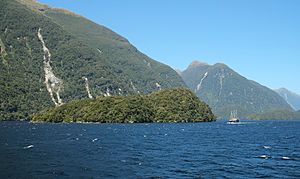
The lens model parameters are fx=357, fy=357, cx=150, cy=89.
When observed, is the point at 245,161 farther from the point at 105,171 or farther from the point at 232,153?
the point at 105,171

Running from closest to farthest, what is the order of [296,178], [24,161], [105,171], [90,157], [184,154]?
1. [296,178]
2. [105,171]
3. [24,161]
4. [90,157]
5. [184,154]

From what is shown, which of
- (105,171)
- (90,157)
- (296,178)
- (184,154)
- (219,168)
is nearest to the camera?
(296,178)

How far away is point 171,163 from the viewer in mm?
86750

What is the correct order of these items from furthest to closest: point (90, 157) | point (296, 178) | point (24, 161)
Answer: point (90, 157) < point (24, 161) < point (296, 178)

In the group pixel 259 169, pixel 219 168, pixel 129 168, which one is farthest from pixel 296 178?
→ pixel 129 168

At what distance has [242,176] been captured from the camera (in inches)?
2778

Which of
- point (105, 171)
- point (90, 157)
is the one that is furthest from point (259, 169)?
point (90, 157)

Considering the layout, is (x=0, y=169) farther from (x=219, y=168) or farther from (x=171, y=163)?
(x=219, y=168)

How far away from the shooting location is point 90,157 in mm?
95750

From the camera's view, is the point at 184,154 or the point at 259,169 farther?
the point at 184,154

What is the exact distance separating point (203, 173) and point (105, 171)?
66.9 feet

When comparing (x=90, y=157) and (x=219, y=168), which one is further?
(x=90, y=157)

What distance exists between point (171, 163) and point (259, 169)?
20540 millimetres

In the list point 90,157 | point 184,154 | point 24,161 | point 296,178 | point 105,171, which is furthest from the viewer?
point 184,154
